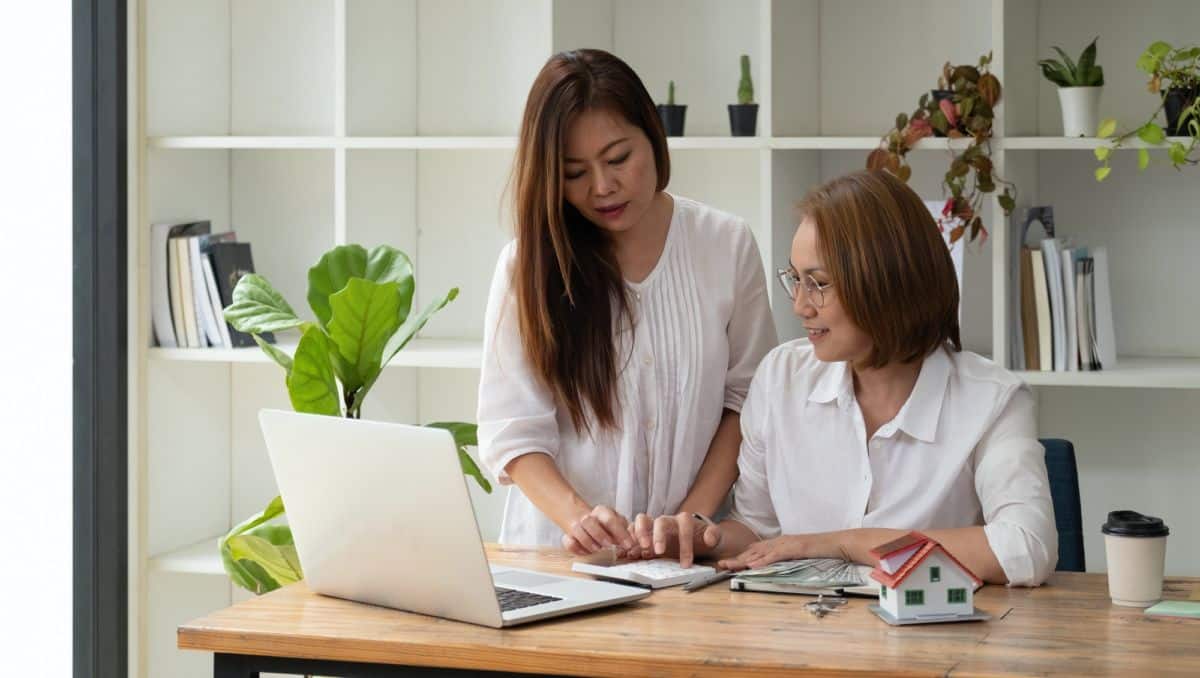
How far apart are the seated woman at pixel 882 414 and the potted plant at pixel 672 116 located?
1.31m

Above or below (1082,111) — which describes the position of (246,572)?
below

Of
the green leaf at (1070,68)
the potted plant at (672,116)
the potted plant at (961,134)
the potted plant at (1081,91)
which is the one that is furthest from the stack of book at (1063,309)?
the potted plant at (672,116)

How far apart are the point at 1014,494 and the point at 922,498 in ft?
0.54

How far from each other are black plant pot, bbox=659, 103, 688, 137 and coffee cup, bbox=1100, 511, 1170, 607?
5.90 ft

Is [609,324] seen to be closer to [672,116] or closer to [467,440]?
[467,440]

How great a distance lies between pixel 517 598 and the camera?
197 cm

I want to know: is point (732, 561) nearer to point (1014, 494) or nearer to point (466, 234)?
point (1014, 494)

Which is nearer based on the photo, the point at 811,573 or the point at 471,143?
the point at 811,573

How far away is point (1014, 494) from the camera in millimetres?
2105

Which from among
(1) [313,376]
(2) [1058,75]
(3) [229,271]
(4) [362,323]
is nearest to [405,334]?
(4) [362,323]

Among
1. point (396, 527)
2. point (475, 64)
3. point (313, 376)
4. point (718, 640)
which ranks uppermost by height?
point (475, 64)

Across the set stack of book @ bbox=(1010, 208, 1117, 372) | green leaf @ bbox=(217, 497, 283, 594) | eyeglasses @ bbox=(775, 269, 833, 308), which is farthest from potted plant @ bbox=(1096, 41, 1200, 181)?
green leaf @ bbox=(217, 497, 283, 594)

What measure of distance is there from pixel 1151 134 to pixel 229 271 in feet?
7.05

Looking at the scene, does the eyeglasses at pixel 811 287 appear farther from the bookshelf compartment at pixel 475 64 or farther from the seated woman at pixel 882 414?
the bookshelf compartment at pixel 475 64
